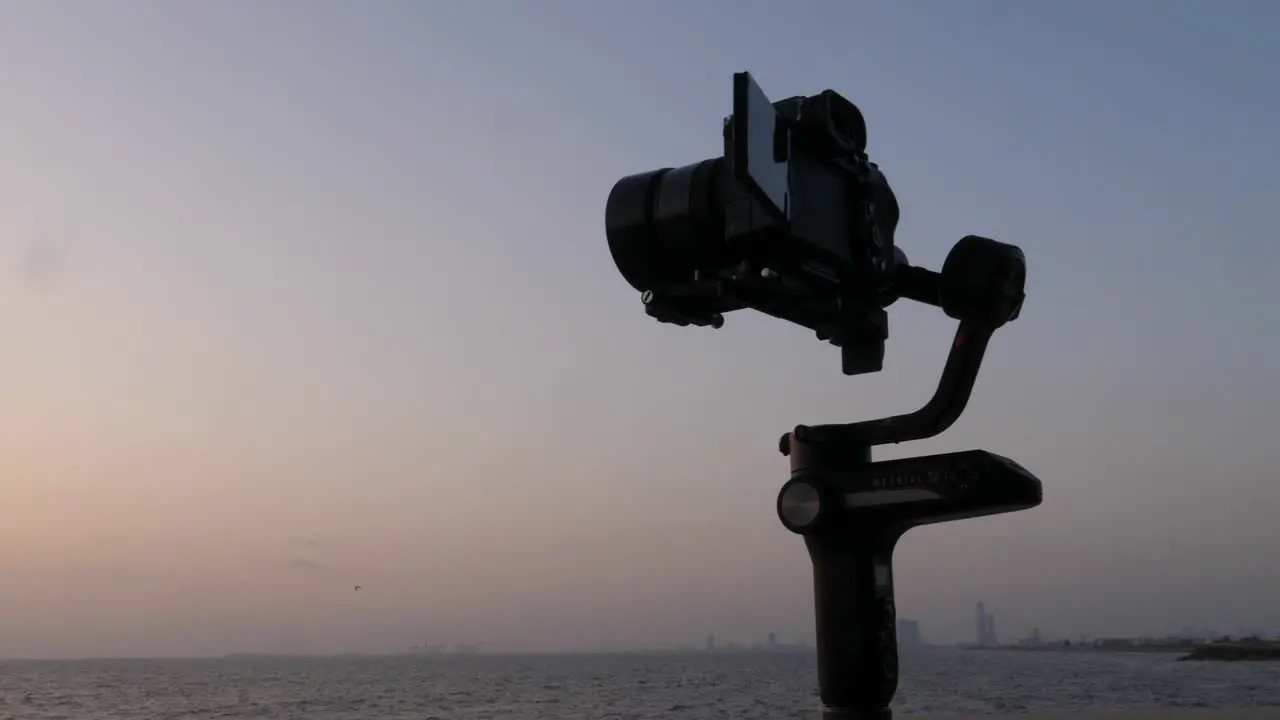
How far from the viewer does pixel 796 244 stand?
6.61 ft

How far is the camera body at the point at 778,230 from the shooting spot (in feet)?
6.50

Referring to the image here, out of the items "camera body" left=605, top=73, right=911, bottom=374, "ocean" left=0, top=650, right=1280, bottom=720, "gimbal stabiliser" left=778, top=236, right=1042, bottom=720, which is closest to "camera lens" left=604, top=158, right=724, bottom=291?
"camera body" left=605, top=73, right=911, bottom=374

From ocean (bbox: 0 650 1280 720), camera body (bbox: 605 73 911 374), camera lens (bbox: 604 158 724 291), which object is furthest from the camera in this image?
ocean (bbox: 0 650 1280 720)

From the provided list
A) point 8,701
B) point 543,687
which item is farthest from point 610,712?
point 8,701

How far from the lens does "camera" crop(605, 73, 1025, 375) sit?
6.64 feet

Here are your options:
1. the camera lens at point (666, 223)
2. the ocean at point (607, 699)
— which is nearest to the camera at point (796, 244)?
the camera lens at point (666, 223)

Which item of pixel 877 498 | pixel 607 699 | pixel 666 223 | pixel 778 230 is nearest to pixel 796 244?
pixel 778 230

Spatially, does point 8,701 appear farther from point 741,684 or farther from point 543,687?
point 741,684

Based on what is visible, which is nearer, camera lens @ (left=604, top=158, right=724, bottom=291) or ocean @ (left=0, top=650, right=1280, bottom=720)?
camera lens @ (left=604, top=158, right=724, bottom=291)

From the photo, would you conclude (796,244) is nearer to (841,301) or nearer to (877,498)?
(841,301)

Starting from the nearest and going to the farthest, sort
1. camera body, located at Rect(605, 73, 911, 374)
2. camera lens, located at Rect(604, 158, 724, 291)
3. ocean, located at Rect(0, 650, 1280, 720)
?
camera body, located at Rect(605, 73, 911, 374)
camera lens, located at Rect(604, 158, 724, 291)
ocean, located at Rect(0, 650, 1280, 720)

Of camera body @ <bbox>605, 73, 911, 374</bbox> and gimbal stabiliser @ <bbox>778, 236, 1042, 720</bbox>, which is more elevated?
camera body @ <bbox>605, 73, 911, 374</bbox>

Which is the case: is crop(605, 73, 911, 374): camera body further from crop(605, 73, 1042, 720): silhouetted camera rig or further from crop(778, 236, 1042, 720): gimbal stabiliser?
crop(778, 236, 1042, 720): gimbal stabiliser

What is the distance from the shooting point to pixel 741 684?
190 feet
